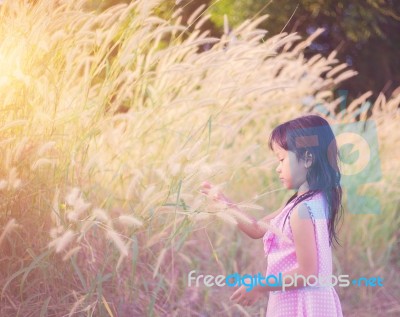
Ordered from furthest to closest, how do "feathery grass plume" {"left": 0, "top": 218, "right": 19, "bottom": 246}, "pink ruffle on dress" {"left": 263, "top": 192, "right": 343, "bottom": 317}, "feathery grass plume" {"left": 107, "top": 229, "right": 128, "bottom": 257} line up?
"feathery grass plume" {"left": 0, "top": 218, "right": 19, "bottom": 246} → "pink ruffle on dress" {"left": 263, "top": 192, "right": 343, "bottom": 317} → "feathery grass plume" {"left": 107, "top": 229, "right": 128, "bottom": 257}

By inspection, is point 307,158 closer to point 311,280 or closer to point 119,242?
point 311,280

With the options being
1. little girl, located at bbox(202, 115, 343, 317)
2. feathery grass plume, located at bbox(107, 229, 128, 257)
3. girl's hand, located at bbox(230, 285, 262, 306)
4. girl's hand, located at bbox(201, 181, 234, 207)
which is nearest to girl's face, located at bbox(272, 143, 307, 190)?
little girl, located at bbox(202, 115, 343, 317)

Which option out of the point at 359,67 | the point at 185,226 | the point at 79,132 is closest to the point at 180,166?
the point at 185,226

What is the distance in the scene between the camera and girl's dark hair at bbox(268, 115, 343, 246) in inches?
87.1

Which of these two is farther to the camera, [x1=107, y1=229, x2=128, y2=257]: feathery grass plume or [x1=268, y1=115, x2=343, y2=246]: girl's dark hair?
[x1=268, y1=115, x2=343, y2=246]: girl's dark hair

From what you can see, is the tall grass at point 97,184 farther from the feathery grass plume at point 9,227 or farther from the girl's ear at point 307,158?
the girl's ear at point 307,158

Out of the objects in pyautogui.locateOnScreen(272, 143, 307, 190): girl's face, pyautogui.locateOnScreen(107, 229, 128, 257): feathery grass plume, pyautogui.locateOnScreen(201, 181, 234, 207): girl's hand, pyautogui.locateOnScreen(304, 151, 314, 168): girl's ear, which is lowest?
pyautogui.locateOnScreen(107, 229, 128, 257): feathery grass plume

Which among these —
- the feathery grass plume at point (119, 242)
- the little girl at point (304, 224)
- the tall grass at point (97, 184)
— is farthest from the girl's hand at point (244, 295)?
the feathery grass plume at point (119, 242)

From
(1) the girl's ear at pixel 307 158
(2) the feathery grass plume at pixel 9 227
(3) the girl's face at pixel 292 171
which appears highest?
(1) the girl's ear at pixel 307 158

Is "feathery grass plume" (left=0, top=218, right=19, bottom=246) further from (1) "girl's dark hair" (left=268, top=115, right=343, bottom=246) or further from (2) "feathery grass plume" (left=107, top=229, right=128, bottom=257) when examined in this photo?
A: (1) "girl's dark hair" (left=268, top=115, right=343, bottom=246)

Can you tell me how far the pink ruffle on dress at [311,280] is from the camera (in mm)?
2119

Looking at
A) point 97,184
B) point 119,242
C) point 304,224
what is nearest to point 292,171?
point 304,224

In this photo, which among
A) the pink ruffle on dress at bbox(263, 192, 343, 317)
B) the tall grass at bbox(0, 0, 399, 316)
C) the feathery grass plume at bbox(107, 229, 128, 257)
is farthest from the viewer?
the tall grass at bbox(0, 0, 399, 316)

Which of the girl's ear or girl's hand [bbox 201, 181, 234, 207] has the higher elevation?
the girl's ear
